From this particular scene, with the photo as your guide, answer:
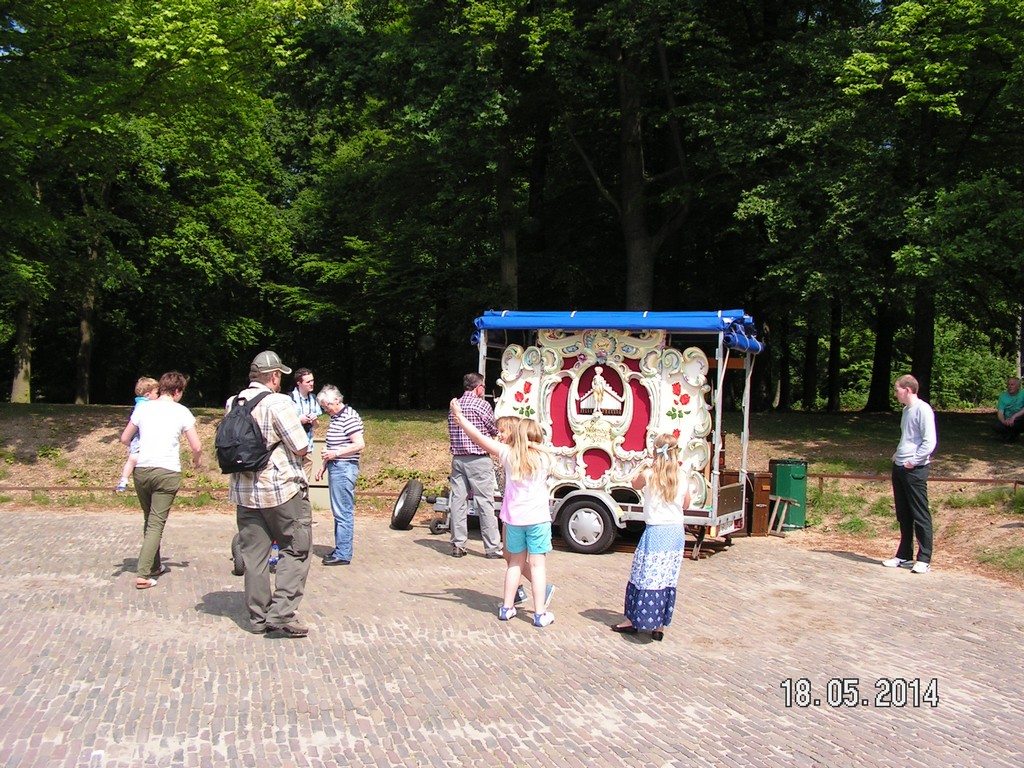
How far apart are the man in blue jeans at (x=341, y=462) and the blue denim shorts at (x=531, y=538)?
2584mm

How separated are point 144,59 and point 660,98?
12.1m

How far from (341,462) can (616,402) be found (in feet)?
11.1

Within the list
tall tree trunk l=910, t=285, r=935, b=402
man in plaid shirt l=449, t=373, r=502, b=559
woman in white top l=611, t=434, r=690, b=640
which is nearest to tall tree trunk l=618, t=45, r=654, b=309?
→ tall tree trunk l=910, t=285, r=935, b=402

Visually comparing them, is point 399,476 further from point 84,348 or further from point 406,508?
point 84,348

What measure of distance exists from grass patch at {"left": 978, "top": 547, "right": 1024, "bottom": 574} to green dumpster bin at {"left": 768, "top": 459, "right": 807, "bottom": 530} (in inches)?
102

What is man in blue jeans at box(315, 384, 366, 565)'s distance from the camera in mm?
9336

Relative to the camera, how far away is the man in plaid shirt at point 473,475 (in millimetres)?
10219

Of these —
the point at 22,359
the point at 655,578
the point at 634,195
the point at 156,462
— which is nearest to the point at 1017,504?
the point at 655,578

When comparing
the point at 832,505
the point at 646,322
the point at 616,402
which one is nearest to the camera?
the point at 646,322

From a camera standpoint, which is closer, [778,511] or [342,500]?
[342,500]

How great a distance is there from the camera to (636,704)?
5680 millimetres

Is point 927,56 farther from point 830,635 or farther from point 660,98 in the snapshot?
point 830,635

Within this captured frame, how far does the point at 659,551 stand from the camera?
723 cm

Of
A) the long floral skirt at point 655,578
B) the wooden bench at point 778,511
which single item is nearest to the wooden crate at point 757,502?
the wooden bench at point 778,511
